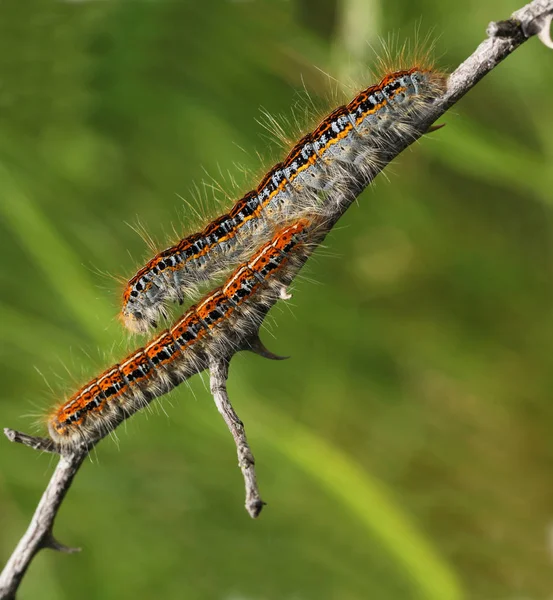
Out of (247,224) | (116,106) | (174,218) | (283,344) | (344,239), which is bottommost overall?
(247,224)

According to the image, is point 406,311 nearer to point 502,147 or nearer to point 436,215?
point 436,215

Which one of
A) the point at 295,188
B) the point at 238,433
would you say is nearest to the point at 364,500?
the point at 295,188

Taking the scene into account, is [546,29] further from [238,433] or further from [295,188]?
[238,433]

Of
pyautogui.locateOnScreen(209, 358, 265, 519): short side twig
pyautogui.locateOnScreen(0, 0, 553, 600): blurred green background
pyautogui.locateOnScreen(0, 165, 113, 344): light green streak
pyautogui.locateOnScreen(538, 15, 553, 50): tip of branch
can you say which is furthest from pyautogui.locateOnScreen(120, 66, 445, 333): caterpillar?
pyautogui.locateOnScreen(0, 0, 553, 600): blurred green background

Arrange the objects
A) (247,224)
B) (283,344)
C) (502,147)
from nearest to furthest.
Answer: (247,224)
(502,147)
(283,344)

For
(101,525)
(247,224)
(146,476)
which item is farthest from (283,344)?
(247,224)

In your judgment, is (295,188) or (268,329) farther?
(268,329)
